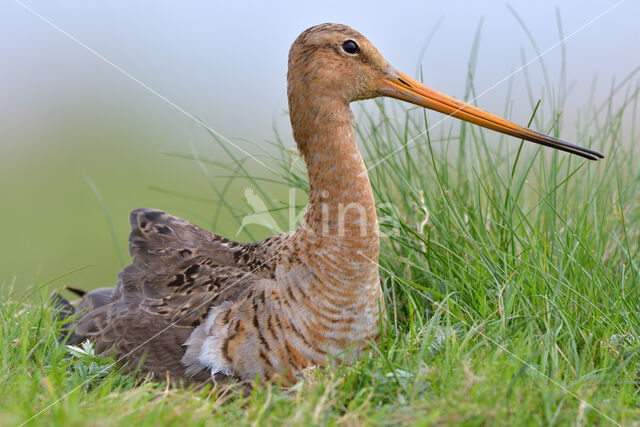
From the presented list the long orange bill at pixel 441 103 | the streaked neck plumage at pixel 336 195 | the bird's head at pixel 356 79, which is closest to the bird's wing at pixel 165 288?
the streaked neck plumage at pixel 336 195

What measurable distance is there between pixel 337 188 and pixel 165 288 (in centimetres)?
125

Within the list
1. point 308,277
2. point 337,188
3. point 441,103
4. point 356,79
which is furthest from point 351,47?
point 308,277

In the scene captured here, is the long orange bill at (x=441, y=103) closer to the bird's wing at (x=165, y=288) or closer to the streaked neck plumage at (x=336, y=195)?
the streaked neck plumage at (x=336, y=195)

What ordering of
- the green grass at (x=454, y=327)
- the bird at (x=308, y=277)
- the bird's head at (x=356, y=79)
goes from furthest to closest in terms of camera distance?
the bird's head at (x=356, y=79) < the bird at (x=308, y=277) < the green grass at (x=454, y=327)

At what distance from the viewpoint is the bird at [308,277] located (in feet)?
12.2

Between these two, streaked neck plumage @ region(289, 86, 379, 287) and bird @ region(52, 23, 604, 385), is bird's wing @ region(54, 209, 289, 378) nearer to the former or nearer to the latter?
bird @ region(52, 23, 604, 385)

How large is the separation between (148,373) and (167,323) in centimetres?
35

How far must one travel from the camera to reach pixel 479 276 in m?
3.99

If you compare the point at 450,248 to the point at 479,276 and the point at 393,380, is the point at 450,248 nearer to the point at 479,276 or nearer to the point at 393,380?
the point at 479,276

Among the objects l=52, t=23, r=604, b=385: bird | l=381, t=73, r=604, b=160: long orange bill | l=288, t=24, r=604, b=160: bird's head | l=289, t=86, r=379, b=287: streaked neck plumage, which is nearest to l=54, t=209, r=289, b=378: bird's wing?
l=52, t=23, r=604, b=385: bird

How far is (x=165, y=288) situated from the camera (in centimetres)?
427

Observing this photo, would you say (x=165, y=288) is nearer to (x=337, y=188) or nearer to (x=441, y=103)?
(x=337, y=188)

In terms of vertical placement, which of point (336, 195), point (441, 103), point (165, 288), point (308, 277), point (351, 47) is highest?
point (351, 47)

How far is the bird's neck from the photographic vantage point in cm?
379
